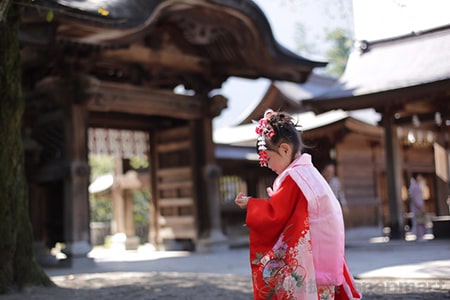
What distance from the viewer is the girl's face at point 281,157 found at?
3.42 metres

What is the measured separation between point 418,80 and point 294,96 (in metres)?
7.64

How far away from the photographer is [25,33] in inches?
337

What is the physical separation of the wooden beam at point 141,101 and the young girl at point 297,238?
760 centimetres

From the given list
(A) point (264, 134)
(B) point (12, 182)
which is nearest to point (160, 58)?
(B) point (12, 182)

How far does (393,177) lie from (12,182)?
27.5ft

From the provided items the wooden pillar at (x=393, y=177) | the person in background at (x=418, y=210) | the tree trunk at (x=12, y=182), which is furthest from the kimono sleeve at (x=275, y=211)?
the person in background at (x=418, y=210)

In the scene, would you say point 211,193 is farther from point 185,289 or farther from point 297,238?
point 297,238

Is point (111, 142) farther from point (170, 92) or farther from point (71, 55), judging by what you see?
point (71, 55)

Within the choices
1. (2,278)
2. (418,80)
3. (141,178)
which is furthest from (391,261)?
(141,178)

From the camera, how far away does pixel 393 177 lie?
40.9 feet

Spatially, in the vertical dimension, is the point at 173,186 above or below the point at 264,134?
below

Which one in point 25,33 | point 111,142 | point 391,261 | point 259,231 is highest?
point 25,33

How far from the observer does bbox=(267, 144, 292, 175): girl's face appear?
3.42m

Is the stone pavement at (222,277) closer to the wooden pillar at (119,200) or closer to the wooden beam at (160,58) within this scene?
the wooden beam at (160,58)
